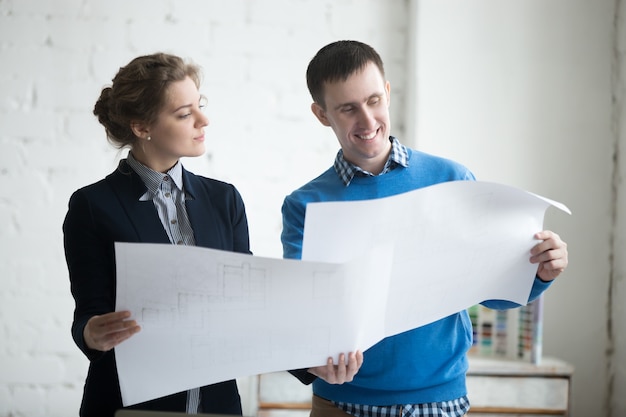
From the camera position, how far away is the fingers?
0.88 m

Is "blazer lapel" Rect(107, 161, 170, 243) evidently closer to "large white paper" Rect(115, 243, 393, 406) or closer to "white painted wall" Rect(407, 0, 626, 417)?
"large white paper" Rect(115, 243, 393, 406)

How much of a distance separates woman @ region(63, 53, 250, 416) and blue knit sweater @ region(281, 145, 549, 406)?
0.46 ft

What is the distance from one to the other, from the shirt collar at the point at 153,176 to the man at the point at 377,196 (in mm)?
213

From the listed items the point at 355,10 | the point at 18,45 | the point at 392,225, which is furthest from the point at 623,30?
the point at 18,45

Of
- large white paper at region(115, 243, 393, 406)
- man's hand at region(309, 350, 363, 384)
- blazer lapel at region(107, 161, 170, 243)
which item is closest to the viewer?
large white paper at region(115, 243, 393, 406)

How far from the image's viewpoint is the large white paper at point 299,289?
2.84 ft

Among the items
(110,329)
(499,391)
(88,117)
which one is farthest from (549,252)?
(88,117)

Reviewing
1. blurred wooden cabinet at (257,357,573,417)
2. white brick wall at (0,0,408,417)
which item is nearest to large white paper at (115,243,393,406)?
blurred wooden cabinet at (257,357,573,417)

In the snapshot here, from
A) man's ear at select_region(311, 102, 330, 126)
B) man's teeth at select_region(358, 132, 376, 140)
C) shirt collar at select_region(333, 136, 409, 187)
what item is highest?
man's ear at select_region(311, 102, 330, 126)

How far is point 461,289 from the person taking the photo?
3.49 ft

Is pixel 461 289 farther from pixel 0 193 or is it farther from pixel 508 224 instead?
pixel 0 193

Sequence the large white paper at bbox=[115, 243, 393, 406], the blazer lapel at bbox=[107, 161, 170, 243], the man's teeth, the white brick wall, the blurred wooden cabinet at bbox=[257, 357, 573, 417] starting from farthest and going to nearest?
the white brick wall
the blurred wooden cabinet at bbox=[257, 357, 573, 417]
the man's teeth
the blazer lapel at bbox=[107, 161, 170, 243]
the large white paper at bbox=[115, 243, 393, 406]

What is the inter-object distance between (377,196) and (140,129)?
1.36ft

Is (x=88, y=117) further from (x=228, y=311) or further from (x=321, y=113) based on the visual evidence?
(x=228, y=311)
